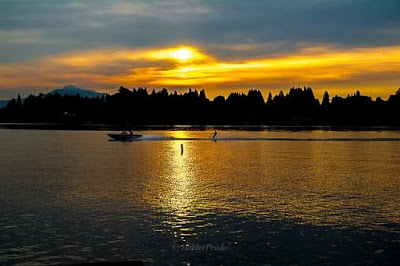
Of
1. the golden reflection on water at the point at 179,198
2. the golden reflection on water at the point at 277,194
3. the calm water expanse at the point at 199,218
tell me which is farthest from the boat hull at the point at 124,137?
the calm water expanse at the point at 199,218

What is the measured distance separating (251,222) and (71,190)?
47.2 feet

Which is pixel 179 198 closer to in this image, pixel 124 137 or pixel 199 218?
pixel 199 218

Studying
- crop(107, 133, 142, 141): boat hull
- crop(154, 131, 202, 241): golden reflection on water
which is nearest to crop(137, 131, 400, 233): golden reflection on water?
crop(154, 131, 202, 241): golden reflection on water

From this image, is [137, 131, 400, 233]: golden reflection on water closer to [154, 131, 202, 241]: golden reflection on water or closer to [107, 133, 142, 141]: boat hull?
[154, 131, 202, 241]: golden reflection on water

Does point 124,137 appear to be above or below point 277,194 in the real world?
above

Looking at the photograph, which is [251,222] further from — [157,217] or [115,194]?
[115,194]

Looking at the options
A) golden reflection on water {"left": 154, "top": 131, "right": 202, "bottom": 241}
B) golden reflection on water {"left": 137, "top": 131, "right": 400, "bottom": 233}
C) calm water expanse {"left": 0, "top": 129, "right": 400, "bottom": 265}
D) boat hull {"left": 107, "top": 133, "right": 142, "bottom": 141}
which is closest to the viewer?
calm water expanse {"left": 0, "top": 129, "right": 400, "bottom": 265}

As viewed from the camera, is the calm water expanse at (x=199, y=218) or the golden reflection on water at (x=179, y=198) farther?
the golden reflection on water at (x=179, y=198)

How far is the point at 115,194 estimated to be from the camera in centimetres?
2977

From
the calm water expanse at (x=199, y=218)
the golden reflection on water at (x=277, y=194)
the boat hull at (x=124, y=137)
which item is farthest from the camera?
the boat hull at (x=124, y=137)

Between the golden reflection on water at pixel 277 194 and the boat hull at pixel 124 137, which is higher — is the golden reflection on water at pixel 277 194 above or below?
below

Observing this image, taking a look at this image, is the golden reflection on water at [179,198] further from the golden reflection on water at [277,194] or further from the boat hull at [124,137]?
the boat hull at [124,137]

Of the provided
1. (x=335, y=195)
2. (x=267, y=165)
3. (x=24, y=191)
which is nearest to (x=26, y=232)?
(x=24, y=191)

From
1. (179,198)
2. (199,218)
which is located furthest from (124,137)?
(199,218)
